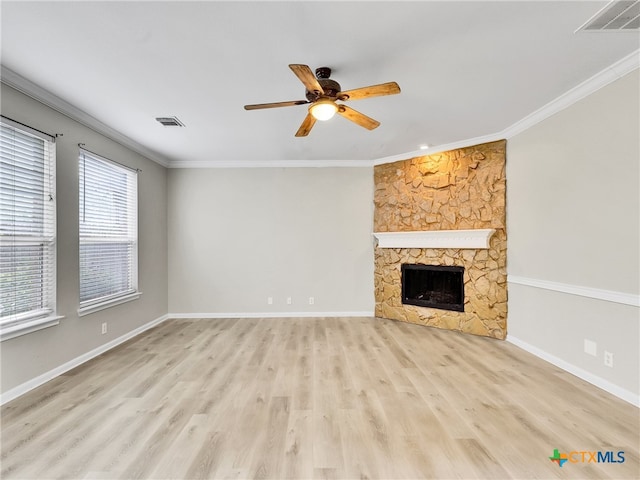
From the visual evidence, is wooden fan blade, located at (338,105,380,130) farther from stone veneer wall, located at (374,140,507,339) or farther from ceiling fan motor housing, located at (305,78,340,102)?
stone veneer wall, located at (374,140,507,339)

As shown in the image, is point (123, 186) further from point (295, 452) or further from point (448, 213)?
point (448, 213)

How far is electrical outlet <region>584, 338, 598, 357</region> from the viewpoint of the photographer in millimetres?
2670

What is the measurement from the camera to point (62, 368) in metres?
2.95

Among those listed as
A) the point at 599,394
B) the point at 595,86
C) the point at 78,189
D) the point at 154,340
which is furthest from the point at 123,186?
the point at 599,394

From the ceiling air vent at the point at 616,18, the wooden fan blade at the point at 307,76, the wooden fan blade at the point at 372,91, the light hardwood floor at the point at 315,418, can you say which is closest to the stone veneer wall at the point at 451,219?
the light hardwood floor at the point at 315,418

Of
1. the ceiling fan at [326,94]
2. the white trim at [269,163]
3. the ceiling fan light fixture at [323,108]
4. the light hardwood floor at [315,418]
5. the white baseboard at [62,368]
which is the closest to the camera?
the light hardwood floor at [315,418]

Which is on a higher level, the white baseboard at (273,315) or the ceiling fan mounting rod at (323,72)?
the ceiling fan mounting rod at (323,72)

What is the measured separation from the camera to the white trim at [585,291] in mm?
2384

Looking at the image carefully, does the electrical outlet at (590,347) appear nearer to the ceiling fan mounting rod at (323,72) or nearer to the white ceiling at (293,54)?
the white ceiling at (293,54)

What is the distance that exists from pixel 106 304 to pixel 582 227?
511 centimetres

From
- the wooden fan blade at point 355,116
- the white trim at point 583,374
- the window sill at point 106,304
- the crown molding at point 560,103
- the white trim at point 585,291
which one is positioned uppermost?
the crown molding at point 560,103

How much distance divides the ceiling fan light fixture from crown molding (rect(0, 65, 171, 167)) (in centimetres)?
243

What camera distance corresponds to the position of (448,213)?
4.39 metres

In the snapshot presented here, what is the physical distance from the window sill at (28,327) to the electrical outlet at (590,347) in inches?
195
